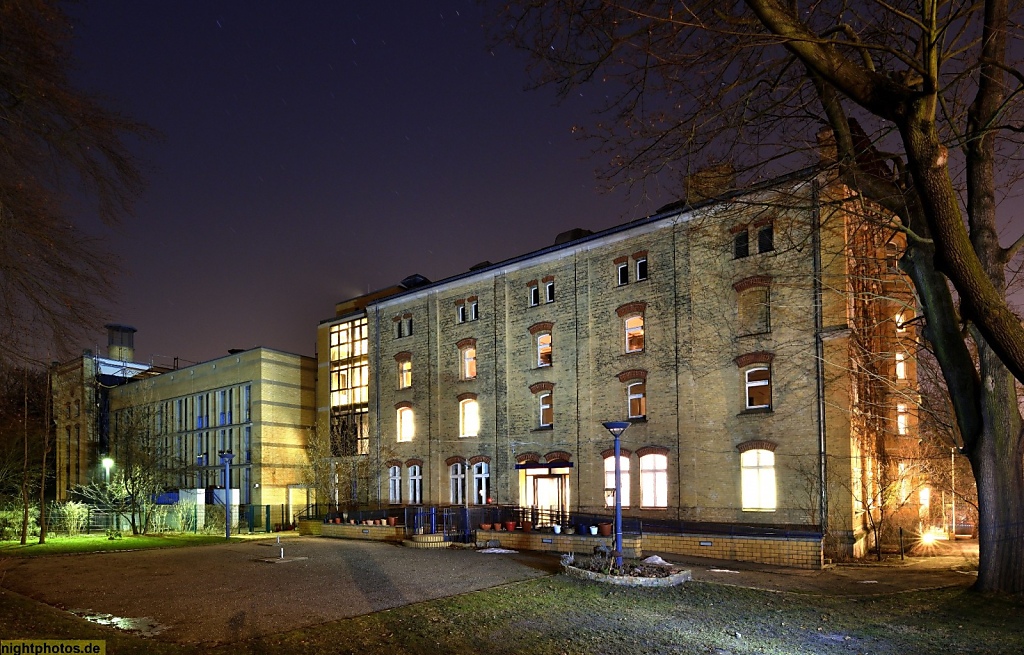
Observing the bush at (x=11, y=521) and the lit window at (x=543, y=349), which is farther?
the bush at (x=11, y=521)

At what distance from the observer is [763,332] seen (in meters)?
23.8

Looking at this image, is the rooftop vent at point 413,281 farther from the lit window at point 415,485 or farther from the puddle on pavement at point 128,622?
the puddle on pavement at point 128,622

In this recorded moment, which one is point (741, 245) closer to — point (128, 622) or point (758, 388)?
point (758, 388)

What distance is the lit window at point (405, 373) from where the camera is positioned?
35.9 metres

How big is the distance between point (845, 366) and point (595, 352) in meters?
9.23

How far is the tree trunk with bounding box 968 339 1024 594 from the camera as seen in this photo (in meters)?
13.7

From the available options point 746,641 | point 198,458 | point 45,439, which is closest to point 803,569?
point 746,641

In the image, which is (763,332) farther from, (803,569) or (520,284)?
(520,284)

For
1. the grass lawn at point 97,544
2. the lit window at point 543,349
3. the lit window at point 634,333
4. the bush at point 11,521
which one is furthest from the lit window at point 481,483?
the bush at point 11,521

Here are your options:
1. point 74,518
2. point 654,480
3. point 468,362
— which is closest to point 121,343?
point 74,518

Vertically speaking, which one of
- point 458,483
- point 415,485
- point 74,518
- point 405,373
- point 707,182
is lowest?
point 74,518

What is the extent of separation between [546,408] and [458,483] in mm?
6012

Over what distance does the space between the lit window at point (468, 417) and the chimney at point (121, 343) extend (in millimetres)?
37453

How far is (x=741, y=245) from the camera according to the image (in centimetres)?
2466
